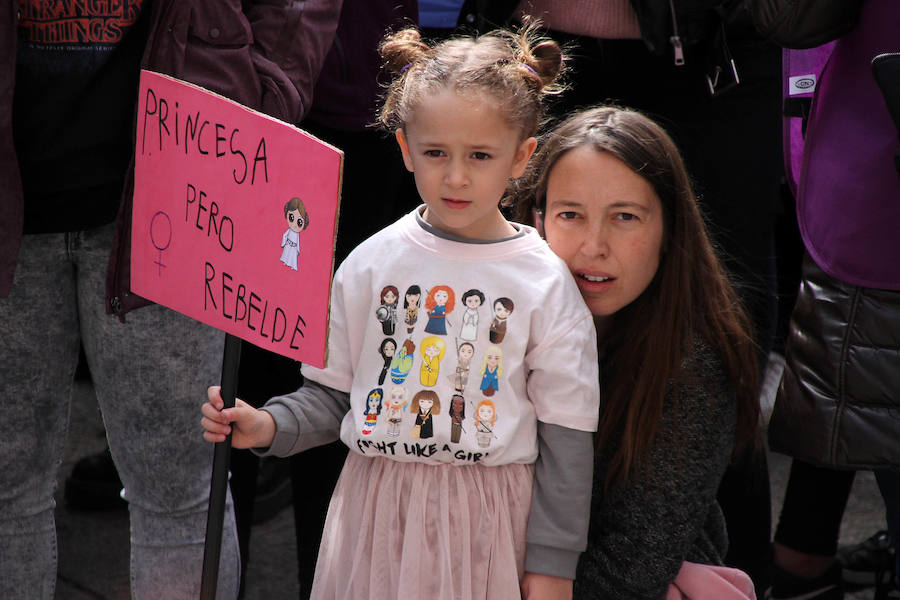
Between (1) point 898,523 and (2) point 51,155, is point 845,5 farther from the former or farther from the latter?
(2) point 51,155

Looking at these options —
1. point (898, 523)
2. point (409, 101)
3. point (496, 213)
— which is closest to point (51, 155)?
point (409, 101)

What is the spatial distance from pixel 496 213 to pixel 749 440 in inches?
28.9

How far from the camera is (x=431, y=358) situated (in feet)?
5.37

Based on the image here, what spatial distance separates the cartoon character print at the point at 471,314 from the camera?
1.63 metres

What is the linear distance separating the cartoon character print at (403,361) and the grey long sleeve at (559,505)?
9.2 inches

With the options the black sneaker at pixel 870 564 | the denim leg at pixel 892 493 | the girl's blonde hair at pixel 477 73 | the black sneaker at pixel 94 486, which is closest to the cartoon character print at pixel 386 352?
the girl's blonde hair at pixel 477 73

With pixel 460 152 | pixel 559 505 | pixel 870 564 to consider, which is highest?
pixel 460 152

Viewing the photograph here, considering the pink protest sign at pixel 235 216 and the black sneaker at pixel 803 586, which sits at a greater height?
the pink protest sign at pixel 235 216

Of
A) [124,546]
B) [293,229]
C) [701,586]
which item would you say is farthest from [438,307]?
[124,546]

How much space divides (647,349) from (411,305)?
0.47m

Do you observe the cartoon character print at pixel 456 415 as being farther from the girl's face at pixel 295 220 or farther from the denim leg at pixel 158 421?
the denim leg at pixel 158 421

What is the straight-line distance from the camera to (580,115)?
1973mm

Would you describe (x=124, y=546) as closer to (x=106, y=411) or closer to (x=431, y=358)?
(x=106, y=411)

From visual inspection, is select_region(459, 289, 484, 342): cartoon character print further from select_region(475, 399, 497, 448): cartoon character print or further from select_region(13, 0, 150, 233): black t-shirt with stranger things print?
select_region(13, 0, 150, 233): black t-shirt with stranger things print
